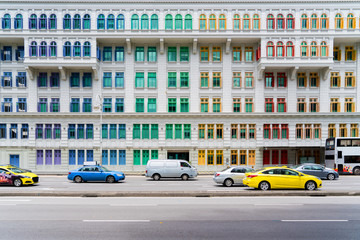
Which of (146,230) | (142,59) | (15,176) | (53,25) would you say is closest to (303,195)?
(146,230)

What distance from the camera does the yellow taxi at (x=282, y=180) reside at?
1662cm

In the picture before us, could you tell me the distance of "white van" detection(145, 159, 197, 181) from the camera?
80.0ft

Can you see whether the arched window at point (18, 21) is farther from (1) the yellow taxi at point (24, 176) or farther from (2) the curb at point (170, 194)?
(2) the curb at point (170, 194)

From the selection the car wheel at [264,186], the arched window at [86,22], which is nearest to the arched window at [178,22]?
the arched window at [86,22]

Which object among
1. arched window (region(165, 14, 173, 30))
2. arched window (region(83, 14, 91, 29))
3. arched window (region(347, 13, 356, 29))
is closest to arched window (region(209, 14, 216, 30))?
arched window (region(165, 14, 173, 30))

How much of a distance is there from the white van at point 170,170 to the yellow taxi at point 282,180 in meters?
8.41

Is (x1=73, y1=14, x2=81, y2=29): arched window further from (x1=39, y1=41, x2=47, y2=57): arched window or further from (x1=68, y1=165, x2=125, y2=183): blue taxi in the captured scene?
(x1=68, y1=165, x2=125, y2=183): blue taxi

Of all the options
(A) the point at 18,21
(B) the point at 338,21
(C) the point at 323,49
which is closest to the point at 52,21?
(A) the point at 18,21

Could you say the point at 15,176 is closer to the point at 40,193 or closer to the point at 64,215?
the point at 40,193

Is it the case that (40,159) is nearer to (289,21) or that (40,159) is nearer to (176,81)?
(176,81)

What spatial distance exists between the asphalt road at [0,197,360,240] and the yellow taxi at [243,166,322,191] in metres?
2.38

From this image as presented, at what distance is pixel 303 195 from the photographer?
15.0 m

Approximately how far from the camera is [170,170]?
80.1 ft

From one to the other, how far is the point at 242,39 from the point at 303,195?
24550 mm
